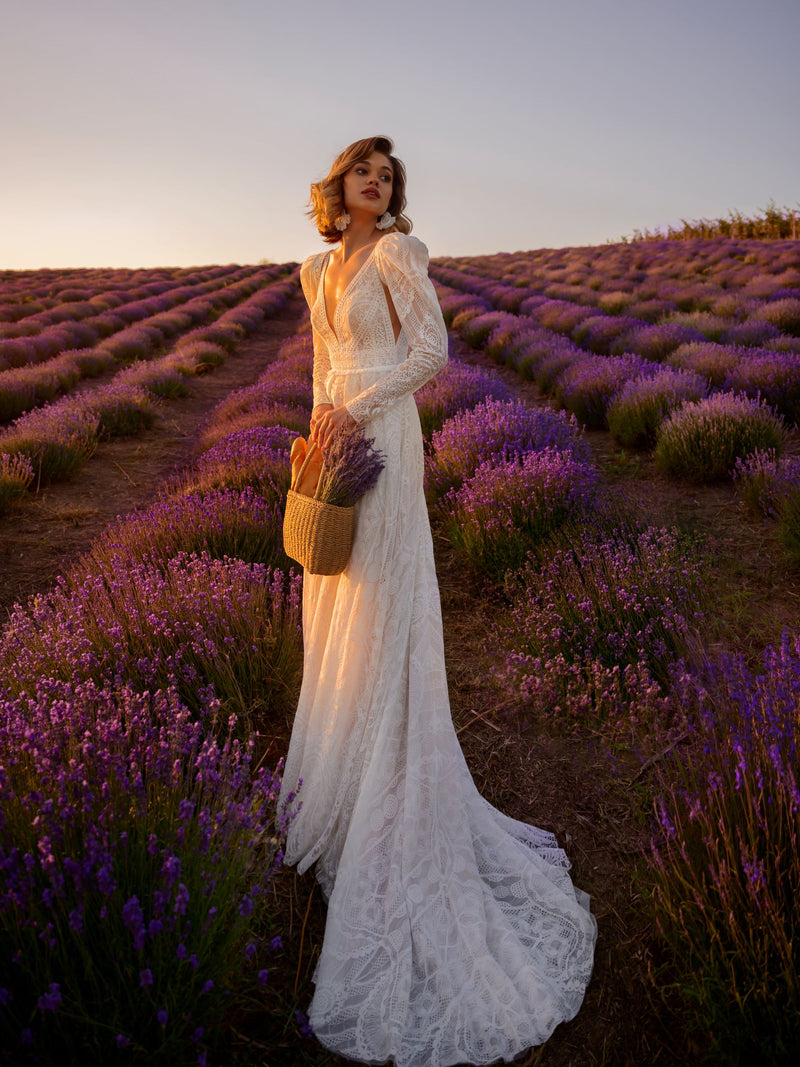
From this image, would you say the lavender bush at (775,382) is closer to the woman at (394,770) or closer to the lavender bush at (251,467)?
the lavender bush at (251,467)

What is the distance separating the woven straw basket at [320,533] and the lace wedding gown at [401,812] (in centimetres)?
9

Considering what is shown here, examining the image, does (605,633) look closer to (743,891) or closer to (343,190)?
(743,891)

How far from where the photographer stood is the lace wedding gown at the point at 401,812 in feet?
5.49

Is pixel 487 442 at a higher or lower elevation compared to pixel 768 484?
higher

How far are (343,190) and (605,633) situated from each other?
2145mm

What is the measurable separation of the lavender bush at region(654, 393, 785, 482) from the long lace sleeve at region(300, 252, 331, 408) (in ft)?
12.7

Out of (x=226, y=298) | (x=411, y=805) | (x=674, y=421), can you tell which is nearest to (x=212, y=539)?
(x=411, y=805)

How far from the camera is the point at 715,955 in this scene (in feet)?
5.08

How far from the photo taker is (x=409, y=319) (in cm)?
187

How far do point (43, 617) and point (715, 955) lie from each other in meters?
2.67

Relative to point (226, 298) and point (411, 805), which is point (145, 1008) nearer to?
point (411, 805)

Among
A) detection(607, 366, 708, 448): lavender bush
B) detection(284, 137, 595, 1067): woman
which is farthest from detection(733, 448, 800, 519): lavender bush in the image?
detection(284, 137, 595, 1067): woman

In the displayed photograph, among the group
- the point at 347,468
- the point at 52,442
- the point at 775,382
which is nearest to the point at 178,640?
the point at 347,468

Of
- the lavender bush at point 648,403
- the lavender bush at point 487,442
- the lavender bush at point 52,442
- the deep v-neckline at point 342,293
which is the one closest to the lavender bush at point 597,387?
the lavender bush at point 648,403
